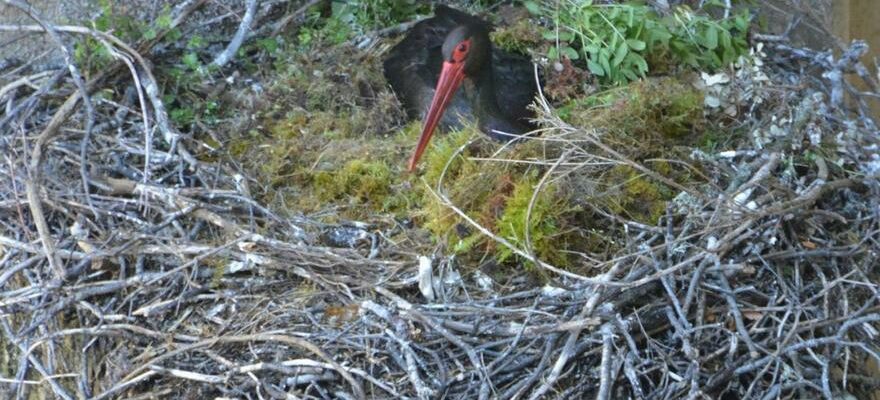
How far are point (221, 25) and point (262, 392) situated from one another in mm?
1951

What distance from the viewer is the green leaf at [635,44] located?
5078 millimetres

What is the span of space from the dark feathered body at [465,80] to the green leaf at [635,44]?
14.9 inches

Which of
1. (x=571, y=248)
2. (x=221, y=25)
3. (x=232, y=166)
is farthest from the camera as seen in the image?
(x=221, y=25)

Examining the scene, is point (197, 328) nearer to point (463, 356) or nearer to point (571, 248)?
point (463, 356)

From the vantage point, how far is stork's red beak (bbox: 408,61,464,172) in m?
4.72

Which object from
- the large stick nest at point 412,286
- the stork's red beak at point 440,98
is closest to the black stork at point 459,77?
the stork's red beak at point 440,98

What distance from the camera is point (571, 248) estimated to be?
4.41m

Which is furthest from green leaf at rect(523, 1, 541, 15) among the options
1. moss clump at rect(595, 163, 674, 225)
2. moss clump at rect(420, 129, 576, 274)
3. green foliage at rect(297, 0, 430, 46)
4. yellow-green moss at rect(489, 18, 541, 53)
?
moss clump at rect(595, 163, 674, 225)

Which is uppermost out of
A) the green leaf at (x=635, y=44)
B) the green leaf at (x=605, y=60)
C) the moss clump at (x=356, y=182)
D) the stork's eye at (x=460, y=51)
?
the stork's eye at (x=460, y=51)

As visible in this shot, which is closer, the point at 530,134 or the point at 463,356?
the point at 463,356

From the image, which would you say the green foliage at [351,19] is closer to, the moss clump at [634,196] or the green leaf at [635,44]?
the green leaf at [635,44]

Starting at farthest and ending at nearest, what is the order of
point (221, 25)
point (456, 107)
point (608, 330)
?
1. point (221, 25)
2. point (456, 107)
3. point (608, 330)

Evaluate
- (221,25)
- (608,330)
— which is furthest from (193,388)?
(221,25)

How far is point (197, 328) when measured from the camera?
163 inches
